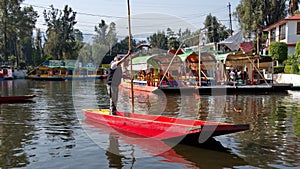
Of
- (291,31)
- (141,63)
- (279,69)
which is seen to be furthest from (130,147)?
(291,31)

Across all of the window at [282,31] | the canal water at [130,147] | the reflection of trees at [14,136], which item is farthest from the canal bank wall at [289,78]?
the reflection of trees at [14,136]

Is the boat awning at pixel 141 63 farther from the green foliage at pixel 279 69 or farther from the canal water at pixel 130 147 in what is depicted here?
the canal water at pixel 130 147

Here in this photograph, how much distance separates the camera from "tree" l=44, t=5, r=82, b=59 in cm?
6882

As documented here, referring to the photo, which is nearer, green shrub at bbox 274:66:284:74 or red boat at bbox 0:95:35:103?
red boat at bbox 0:95:35:103

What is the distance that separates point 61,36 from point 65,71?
1814 centimetres

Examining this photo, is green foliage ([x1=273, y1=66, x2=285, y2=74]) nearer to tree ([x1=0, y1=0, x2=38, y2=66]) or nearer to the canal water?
the canal water

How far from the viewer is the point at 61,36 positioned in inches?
2783

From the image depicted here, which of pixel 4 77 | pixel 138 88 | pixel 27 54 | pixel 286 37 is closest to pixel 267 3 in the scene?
pixel 286 37

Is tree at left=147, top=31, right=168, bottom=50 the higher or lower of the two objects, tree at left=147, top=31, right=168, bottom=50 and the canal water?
the higher

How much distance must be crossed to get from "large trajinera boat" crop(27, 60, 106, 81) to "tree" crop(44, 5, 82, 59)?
33.0 feet

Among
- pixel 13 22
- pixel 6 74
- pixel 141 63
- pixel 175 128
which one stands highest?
pixel 13 22

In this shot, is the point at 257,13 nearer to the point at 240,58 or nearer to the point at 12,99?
the point at 240,58

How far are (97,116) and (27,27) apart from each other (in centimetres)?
5540

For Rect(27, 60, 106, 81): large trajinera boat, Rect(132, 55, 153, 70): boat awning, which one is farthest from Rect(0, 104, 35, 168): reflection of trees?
Rect(27, 60, 106, 81): large trajinera boat
